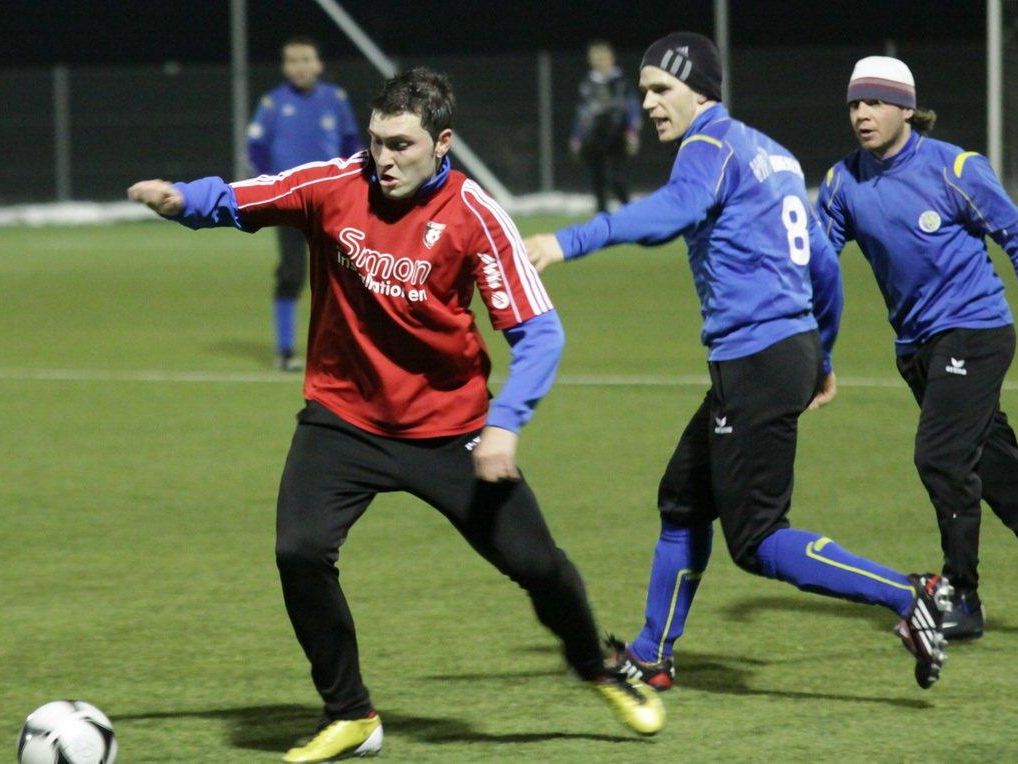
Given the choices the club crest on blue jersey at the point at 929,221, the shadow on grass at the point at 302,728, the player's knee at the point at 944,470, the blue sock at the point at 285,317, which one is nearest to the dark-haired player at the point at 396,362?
the shadow on grass at the point at 302,728

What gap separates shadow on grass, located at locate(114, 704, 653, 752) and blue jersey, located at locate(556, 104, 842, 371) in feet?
4.12

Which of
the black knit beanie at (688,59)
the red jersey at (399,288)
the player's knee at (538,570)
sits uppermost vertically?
the black knit beanie at (688,59)

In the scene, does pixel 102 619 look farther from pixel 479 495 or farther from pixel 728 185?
pixel 728 185

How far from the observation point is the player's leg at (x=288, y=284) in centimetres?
1395

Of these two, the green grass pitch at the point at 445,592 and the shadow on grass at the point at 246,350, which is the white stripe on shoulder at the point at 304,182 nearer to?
the green grass pitch at the point at 445,592

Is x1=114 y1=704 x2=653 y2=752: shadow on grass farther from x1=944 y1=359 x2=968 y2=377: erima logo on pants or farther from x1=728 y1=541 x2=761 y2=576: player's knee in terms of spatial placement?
x1=944 y1=359 x2=968 y2=377: erima logo on pants

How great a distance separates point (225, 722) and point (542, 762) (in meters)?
1.03

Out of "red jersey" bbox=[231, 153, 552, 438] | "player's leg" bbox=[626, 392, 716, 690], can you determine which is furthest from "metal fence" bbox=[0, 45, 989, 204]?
"red jersey" bbox=[231, 153, 552, 438]

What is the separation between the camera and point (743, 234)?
5852mm

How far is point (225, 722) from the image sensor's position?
19.3 ft

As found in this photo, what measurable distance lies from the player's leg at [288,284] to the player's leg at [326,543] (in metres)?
8.46

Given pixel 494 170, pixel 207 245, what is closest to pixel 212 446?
pixel 207 245

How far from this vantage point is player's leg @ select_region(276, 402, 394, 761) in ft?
17.6

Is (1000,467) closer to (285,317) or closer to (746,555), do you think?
(746,555)
